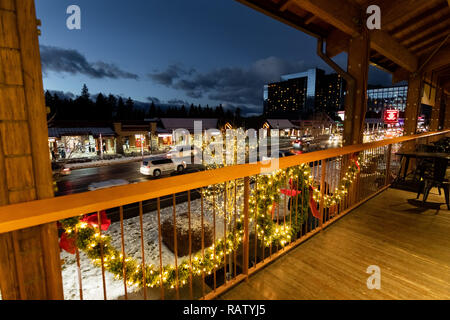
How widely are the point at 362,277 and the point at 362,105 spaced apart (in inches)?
133

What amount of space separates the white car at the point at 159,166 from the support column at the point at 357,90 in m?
13.3

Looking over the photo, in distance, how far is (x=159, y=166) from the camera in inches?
626

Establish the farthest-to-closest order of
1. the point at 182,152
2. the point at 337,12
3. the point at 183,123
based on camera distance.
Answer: the point at 183,123 < the point at 182,152 < the point at 337,12

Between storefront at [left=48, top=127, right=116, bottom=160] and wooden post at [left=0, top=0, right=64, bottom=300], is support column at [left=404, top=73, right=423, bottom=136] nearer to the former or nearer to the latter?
wooden post at [left=0, top=0, right=64, bottom=300]

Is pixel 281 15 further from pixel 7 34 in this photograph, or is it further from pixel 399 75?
pixel 399 75

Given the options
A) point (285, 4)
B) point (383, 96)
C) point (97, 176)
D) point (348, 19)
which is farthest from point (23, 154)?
point (383, 96)

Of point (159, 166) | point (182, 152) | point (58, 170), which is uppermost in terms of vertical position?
point (182, 152)

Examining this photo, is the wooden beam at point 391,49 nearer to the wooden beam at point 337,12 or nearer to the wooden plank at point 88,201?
the wooden beam at point 337,12

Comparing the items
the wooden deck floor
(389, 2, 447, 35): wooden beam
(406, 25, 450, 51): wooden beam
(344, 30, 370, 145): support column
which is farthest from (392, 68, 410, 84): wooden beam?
the wooden deck floor

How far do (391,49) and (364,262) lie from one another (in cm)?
507

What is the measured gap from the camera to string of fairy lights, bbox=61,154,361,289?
1.56 m

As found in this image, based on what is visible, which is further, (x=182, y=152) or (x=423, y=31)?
(x=182, y=152)

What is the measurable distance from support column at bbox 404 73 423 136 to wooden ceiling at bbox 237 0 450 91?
0.98 ft

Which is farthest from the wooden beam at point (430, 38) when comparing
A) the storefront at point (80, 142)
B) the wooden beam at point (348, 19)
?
the storefront at point (80, 142)
